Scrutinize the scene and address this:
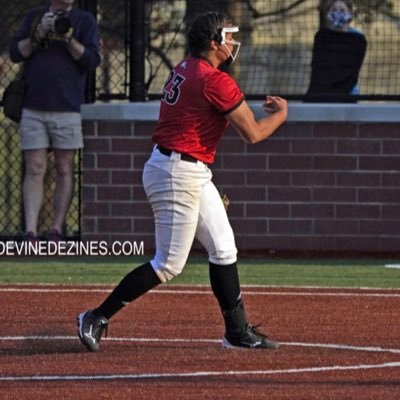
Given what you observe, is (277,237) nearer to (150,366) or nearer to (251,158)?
(251,158)

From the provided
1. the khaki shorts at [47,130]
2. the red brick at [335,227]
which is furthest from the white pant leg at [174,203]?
the red brick at [335,227]

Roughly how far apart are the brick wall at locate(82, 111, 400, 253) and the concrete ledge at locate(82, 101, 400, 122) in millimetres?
64

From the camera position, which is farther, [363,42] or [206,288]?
[363,42]

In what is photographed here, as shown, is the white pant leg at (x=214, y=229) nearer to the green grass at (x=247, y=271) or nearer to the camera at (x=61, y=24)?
the green grass at (x=247, y=271)

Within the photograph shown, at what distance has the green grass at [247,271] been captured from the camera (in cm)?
1239

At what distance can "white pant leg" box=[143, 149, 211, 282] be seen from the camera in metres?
8.38

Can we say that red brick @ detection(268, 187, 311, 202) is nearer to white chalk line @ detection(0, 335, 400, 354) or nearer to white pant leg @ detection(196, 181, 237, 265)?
white chalk line @ detection(0, 335, 400, 354)

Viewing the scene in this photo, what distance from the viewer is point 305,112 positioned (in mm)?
14867

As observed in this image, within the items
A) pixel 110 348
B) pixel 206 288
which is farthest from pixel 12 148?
pixel 110 348

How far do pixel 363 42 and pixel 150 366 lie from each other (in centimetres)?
791

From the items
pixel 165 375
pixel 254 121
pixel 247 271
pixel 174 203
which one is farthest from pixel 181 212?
pixel 247 271

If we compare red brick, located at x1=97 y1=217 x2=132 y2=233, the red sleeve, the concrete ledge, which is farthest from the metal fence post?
the red sleeve

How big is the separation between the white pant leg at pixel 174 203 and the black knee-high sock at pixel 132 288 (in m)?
0.05

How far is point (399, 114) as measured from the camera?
14.8 m
